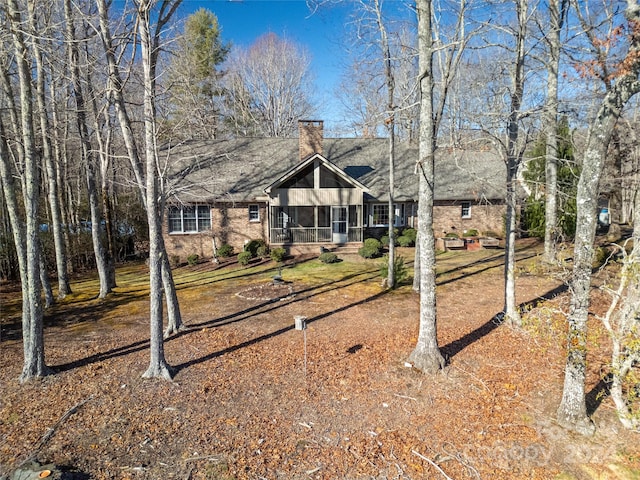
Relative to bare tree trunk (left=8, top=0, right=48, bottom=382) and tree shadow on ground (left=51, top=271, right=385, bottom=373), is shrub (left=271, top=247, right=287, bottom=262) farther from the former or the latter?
bare tree trunk (left=8, top=0, right=48, bottom=382)

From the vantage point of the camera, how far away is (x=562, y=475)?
5.05m

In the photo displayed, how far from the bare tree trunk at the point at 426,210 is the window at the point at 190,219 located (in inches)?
616

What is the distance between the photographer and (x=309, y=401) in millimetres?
6922

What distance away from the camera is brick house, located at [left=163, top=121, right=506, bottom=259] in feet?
68.3

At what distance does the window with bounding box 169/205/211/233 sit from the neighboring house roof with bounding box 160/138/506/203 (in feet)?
2.74

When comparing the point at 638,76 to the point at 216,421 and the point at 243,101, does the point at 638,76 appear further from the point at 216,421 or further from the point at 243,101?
the point at 243,101

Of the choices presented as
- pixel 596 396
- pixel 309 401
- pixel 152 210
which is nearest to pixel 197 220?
pixel 152 210

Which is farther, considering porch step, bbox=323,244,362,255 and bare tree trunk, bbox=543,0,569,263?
porch step, bbox=323,244,362,255

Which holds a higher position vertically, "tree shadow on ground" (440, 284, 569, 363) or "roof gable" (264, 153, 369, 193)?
"roof gable" (264, 153, 369, 193)

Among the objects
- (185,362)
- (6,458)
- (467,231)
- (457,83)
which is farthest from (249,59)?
(6,458)

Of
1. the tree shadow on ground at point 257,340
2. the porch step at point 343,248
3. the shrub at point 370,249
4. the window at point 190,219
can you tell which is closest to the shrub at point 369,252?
the shrub at point 370,249

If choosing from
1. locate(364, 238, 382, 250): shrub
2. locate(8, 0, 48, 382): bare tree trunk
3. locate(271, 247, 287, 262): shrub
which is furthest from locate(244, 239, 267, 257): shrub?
locate(8, 0, 48, 382): bare tree trunk

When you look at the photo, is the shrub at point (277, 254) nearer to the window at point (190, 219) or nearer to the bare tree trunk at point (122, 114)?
the window at point (190, 219)

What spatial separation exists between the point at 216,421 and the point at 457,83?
63.3ft
